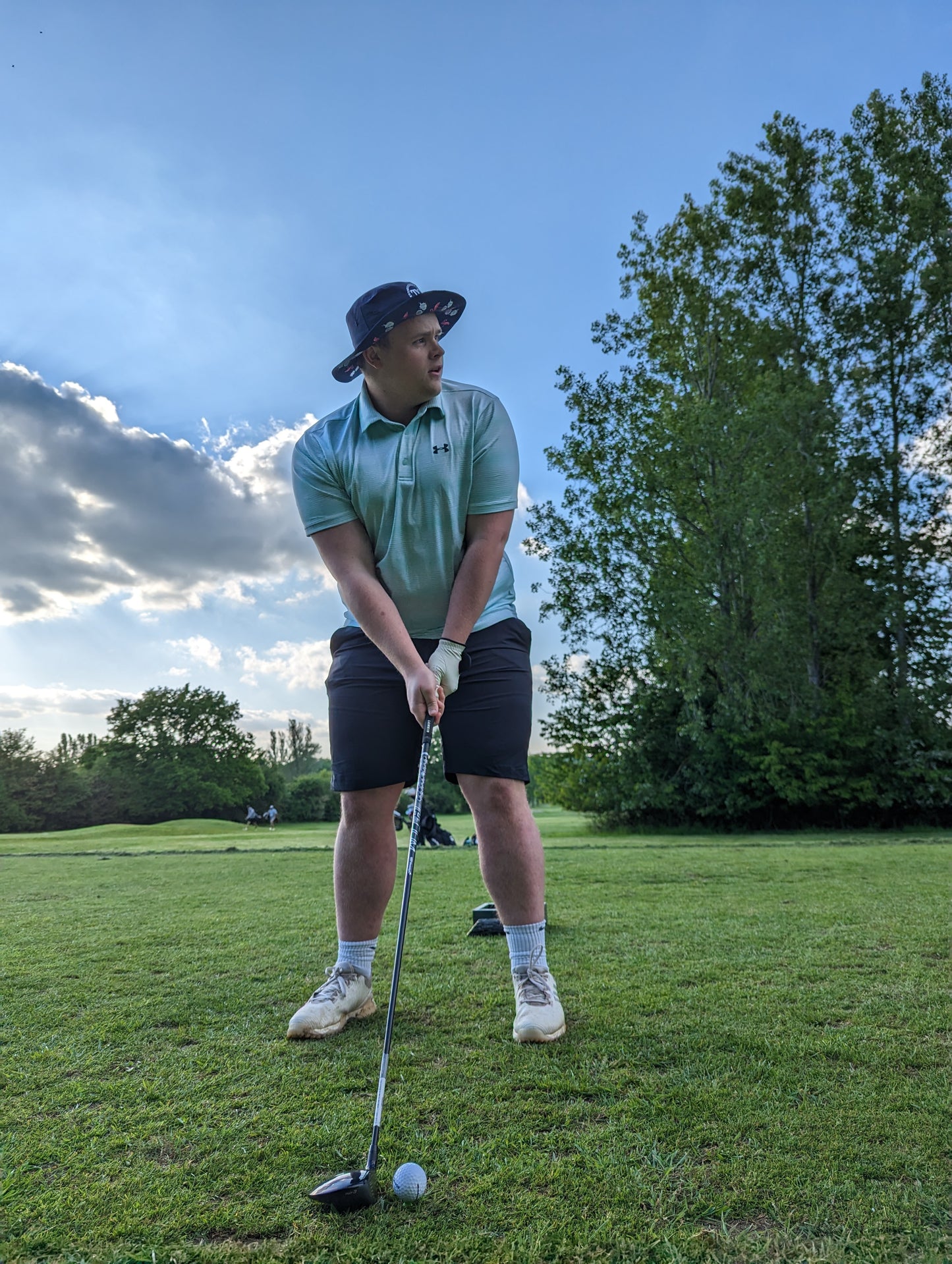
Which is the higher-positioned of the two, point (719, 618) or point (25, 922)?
point (719, 618)

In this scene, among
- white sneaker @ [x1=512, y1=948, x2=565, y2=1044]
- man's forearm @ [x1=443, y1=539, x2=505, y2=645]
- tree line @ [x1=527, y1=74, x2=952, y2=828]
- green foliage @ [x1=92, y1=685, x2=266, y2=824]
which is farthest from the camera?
green foliage @ [x1=92, y1=685, x2=266, y2=824]

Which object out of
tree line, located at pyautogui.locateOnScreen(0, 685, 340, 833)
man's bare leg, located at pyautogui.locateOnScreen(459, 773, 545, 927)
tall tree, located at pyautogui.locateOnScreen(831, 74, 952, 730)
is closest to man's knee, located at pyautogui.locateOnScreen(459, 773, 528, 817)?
man's bare leg, located at pyautogui.locateOnScreen(459, 773, 545, 927)

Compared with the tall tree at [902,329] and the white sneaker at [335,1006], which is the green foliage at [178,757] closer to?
the tall tree at [902,329]

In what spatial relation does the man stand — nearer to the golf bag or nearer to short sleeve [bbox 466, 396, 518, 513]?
short sleeve [bbox 466, 396, 518, 513]

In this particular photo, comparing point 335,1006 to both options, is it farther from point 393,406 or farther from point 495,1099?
point 393,406


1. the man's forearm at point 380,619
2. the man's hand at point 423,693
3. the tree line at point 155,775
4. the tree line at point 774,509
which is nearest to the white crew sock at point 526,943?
the man's hand at point 423,693

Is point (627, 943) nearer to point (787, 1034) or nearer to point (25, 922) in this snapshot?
point (787, 1034)

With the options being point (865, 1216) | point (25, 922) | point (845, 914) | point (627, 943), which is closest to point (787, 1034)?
point (865, 1216)

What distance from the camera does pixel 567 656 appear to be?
1966 centimetres

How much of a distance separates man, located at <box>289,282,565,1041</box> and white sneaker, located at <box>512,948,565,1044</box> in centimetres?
3

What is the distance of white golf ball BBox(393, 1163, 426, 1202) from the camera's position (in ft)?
4.82

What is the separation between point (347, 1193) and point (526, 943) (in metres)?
1.29

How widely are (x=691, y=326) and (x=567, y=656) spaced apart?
866 centimetres

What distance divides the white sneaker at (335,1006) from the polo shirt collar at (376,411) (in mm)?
1893
